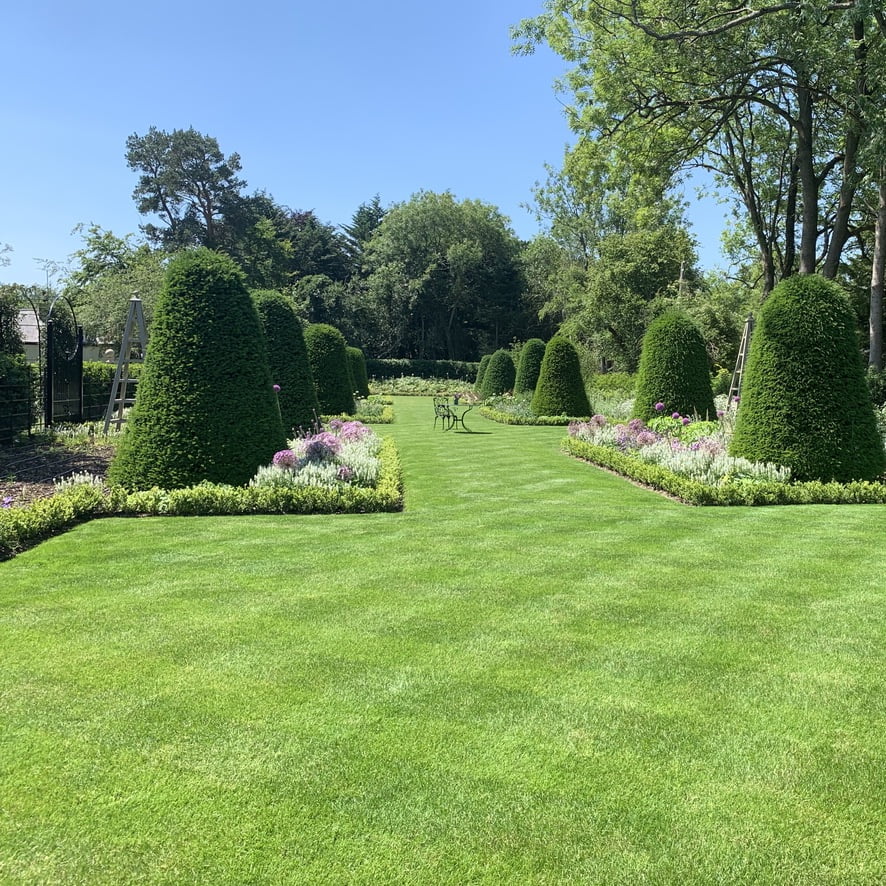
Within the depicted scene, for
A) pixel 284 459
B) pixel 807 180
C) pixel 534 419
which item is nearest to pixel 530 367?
pixel 534 419

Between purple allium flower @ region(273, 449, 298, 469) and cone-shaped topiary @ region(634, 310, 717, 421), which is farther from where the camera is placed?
cone-shaped topiary @ region(634, 310, 717, 421)

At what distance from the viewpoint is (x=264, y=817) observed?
92.1 inches

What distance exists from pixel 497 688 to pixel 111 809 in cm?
168

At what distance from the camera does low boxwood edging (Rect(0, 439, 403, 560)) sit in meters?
6.62

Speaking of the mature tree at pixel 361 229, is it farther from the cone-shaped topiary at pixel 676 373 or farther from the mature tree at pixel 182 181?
the cone-shaped topiary at pixel 676 373

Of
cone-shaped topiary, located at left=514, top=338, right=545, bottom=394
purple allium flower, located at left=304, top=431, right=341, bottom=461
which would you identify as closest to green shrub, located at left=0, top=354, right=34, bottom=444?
purple allium flower, located at left=304, top=431, right=341, bottom=461

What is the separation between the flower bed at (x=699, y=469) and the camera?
8.23m

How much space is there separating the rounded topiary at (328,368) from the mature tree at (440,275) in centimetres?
3401

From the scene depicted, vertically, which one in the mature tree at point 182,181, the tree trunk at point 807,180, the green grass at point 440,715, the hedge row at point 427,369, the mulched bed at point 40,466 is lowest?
the green grass at point 440,715

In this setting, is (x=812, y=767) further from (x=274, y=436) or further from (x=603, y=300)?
(x=603, y=300)

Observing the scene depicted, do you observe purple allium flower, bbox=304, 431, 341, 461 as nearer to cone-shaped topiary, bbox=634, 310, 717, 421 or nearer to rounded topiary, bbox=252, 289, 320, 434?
rounded topiary, bbox=252, 289, 320, 434

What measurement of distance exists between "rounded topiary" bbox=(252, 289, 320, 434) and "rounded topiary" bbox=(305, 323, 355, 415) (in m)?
6.04

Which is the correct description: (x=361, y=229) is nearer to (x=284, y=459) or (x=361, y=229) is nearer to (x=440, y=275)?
(x=440, y=275)

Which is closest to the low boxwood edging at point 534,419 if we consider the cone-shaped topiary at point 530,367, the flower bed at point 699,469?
the cone-shaped topiary at point 530,367
